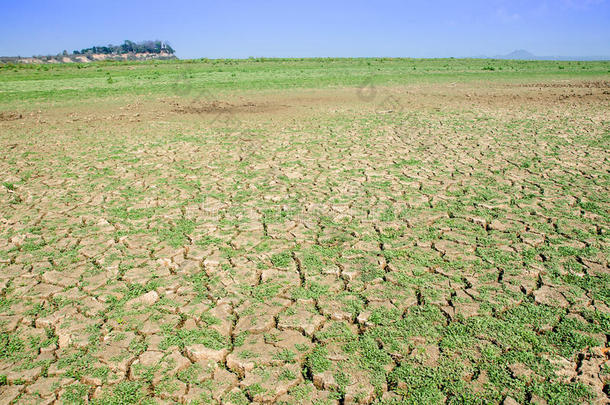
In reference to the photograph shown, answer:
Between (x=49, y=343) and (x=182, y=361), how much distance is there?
3.37 feet

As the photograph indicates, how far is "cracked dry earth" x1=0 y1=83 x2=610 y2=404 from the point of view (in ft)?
8.11

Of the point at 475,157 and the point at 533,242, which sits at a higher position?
the point at 475,157

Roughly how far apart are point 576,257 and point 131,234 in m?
4.68

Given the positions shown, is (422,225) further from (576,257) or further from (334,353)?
(334,353)

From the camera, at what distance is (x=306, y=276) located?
3.57 meters

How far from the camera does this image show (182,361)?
2615mm

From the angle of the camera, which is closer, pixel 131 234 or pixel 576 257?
pixel 576 257

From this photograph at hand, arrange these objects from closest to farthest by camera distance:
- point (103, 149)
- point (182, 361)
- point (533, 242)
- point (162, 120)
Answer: point (182, 361) < point (533, 242) < point (103, 149) < point (162, 120)

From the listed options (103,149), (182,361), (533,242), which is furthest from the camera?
(103,149)

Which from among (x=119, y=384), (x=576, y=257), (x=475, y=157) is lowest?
(x=119, y=384)

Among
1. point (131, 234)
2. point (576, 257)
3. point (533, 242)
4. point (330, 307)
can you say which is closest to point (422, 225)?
point (533, 242)

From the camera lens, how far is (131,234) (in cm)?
442

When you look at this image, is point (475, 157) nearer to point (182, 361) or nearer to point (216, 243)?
point (216, 243)

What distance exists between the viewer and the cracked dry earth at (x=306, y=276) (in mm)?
2473
